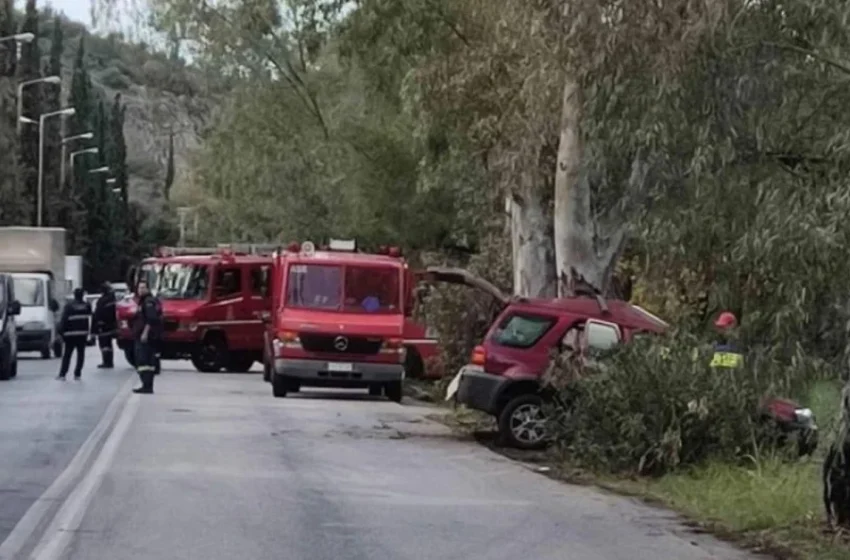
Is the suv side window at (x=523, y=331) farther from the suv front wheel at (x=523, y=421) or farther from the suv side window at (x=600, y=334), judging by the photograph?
the suv front wheel at (x=523, y=421)

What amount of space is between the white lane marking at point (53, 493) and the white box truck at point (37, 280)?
60.2 ft

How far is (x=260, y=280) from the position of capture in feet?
131

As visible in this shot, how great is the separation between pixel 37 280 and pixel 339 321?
15.7 meters

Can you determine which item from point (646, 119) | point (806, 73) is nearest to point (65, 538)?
point (646, 119)

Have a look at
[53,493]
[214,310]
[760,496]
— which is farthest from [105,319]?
[760,496]

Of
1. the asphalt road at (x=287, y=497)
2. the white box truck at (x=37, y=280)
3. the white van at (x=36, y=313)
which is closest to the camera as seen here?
the asphalt road at (x=287, y=497)

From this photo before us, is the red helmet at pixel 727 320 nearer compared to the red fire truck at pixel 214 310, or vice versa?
the red helmet at pixel 727 320

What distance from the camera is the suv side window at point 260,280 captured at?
3984 cm

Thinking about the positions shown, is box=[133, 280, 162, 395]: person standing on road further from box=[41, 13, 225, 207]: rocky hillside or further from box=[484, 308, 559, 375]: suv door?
box=[41, 13, 225, 207]: rocky hillside

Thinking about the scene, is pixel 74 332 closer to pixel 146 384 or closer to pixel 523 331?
pixel 146 384

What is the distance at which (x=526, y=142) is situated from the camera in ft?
81.0

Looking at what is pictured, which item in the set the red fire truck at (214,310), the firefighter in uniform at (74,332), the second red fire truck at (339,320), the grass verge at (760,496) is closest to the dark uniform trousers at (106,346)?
the red fire truck at (214,310)

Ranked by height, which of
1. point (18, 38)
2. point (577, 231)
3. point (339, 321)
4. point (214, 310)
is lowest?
point (214, 310)

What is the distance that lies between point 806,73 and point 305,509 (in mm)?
5365
